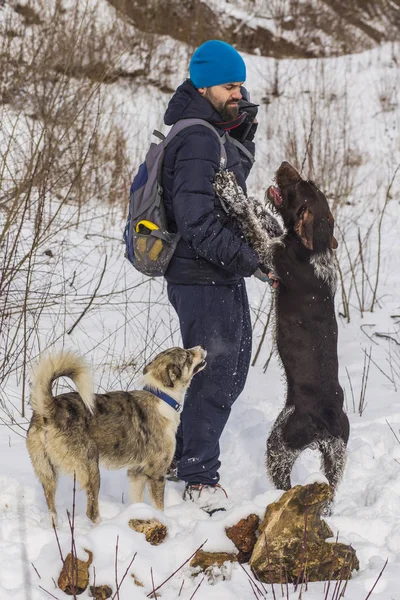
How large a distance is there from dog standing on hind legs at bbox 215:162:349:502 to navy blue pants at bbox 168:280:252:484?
0.86ft

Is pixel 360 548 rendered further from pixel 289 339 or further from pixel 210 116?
pixel 210 116

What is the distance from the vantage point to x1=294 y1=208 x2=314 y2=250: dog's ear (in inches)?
149

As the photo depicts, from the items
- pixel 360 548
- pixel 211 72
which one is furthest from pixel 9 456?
pixel 211 72

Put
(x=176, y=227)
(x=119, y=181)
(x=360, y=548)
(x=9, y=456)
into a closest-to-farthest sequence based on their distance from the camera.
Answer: (x=360, y=548)
(x=176, y=227)
(x=9, y=456)
(x=119, y=181)

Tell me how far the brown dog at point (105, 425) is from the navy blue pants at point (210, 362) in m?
0.08

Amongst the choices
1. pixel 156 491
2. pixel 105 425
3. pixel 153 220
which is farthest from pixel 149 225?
pixel 156 491

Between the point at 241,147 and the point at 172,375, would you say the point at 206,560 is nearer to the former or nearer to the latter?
the point at 172,375

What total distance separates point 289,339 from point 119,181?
23.5ft

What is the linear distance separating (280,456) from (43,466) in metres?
1.25

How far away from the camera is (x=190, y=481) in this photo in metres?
4.08

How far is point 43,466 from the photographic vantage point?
3.49m

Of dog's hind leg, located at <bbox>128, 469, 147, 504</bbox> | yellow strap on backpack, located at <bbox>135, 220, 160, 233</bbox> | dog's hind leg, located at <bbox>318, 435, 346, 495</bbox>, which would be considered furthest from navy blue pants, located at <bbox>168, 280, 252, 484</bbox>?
dog's hind leg, located at <bbox>318, 435, 346, 495</bbox>

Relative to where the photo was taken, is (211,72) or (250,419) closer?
(211,72)

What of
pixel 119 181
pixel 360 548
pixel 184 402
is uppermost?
pixel 119 181
